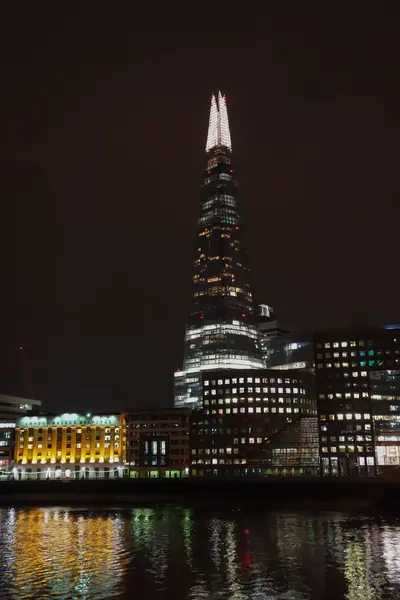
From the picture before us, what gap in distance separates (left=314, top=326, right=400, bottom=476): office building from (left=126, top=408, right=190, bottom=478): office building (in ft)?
140

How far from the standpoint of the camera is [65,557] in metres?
59.6

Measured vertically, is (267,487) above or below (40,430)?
below

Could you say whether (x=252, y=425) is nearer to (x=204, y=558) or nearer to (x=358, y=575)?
(x=204, y=558)

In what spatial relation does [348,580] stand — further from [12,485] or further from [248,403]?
[248,403]

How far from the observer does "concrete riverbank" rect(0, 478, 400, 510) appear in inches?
4786

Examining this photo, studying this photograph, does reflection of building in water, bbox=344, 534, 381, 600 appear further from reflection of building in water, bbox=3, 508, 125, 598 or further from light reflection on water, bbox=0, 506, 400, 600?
reflection of building in water, bbox=3, 508, 125, 598

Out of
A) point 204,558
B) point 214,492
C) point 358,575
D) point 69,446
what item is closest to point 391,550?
point 358,575

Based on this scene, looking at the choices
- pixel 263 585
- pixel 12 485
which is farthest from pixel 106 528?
pixel 12 485

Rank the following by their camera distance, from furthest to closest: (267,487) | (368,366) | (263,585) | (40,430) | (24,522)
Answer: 1. (40,430)
2. (368,366)
3. (267,487)
4. (24,522)
5. (263,585)

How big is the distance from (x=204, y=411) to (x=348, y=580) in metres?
147

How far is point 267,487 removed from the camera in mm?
137875

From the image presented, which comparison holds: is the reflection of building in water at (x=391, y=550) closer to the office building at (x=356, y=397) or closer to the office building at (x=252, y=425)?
the office building at (x=356, y=397)

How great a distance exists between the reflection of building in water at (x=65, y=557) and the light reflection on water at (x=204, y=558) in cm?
10

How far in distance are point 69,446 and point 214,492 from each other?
196 feet
